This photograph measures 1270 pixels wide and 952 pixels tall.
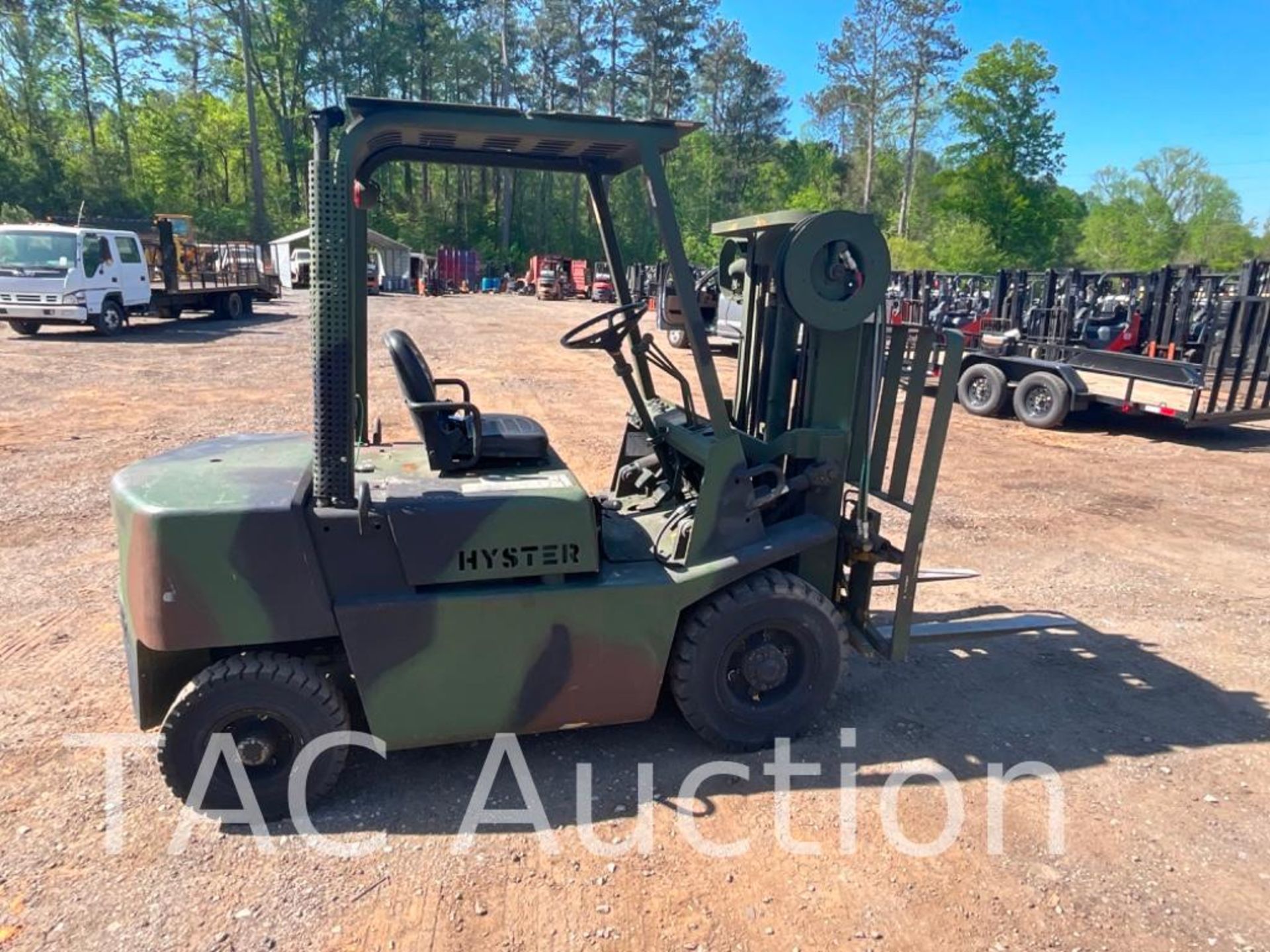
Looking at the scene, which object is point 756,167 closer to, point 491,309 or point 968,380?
point 491,309

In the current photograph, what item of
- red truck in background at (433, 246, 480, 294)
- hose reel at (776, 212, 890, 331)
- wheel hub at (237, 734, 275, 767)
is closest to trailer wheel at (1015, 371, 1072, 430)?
hose reel at (776, 212, 890, 331)

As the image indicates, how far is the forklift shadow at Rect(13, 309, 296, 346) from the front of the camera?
57.9 ft

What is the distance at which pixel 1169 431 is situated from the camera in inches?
476

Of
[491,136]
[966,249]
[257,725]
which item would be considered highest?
[966,249]

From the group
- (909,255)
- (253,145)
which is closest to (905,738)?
(909,255)

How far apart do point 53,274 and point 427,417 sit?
57.7 ft

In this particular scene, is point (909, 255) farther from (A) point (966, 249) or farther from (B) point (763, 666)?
(B) point (763, 666)

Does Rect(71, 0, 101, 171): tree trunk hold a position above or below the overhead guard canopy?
above

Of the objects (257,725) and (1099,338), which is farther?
(1099,338)

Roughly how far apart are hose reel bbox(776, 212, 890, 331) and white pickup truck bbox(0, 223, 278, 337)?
59.4 ft

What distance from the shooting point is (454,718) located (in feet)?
10.6

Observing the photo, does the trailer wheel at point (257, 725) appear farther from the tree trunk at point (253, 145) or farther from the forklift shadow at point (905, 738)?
the tree trunk at point (253, 145)

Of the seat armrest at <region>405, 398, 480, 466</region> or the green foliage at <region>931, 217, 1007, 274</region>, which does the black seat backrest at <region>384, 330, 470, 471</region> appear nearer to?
the seat armrest at <region>405, 398, 480, 466</region>

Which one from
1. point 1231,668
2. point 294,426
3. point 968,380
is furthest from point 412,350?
point 968,380
